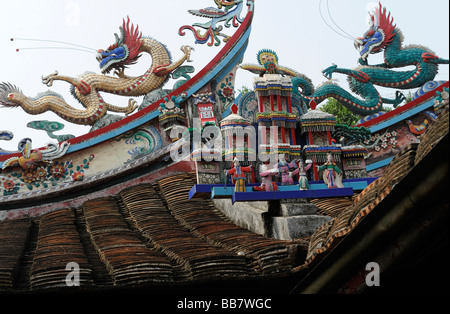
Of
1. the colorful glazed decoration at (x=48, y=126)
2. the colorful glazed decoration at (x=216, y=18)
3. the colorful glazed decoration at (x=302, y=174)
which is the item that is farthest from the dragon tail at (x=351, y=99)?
the colorful glazed decoration at (x=48, y=126)

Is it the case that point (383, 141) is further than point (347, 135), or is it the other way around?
point (383, 141)

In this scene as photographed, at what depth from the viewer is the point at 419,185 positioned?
2771 mm

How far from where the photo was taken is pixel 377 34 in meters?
14.4

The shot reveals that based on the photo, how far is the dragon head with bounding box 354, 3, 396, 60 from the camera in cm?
1430

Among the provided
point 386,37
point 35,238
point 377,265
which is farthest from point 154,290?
point 386,37

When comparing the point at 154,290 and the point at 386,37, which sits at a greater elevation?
the point at 386,37

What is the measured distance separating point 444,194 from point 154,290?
328 centimetres

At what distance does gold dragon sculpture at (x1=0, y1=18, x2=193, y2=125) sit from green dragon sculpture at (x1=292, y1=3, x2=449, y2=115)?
4282mm

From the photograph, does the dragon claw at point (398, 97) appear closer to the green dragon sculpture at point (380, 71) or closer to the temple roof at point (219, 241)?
the green dragon sculpture at point (380, 71)

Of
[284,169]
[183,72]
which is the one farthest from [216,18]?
[284,169]

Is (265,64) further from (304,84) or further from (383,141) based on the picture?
(383,141)

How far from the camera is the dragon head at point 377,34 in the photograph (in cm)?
1430

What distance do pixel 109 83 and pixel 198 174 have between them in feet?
12.3
